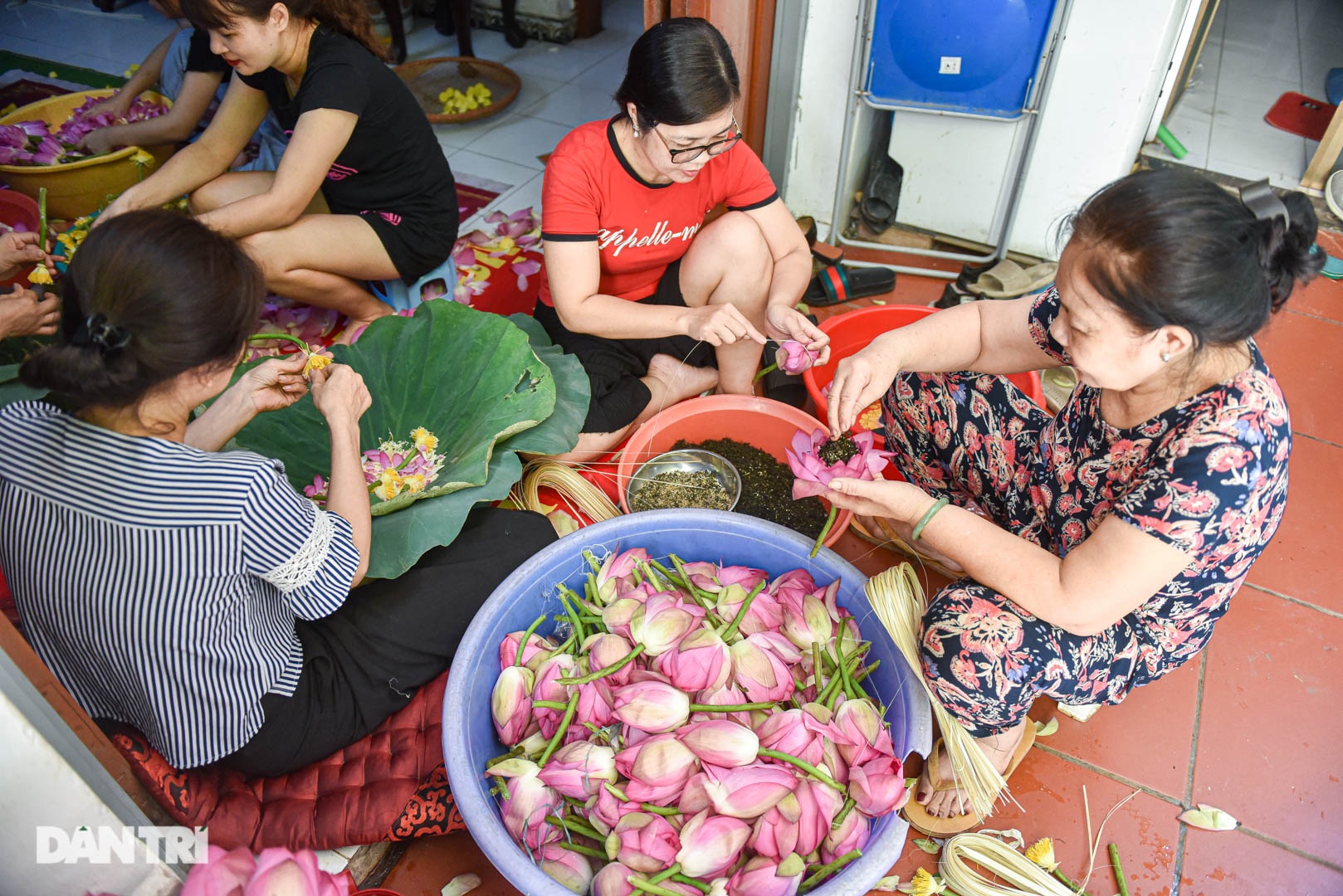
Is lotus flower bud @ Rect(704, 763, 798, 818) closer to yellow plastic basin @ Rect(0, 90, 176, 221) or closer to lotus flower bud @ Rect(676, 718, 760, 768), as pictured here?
lotus flower bud @ Rect(676, 718, 760, 768)

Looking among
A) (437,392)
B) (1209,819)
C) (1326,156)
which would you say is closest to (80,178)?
(437,392)

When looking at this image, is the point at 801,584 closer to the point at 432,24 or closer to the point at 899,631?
the point at 899,631

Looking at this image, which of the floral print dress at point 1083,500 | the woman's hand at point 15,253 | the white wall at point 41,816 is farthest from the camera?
the woman's hand at point 15,253

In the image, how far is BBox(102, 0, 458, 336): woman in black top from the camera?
1932 millimetres

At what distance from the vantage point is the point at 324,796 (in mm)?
1374

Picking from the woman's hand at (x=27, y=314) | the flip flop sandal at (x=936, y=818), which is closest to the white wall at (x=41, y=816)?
the woman's hand at (x=27, y=314)

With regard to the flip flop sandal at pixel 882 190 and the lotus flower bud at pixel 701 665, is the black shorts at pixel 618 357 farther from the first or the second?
the flip flop sandal at pixel 882 190

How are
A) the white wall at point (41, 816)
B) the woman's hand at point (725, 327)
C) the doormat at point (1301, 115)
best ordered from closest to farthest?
the white wall at point (41, 816) < the woman's hand at point (725, 327) < the doormat at point (1301, 115)

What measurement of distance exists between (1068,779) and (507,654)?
1.08 m

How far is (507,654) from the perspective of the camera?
138 centimetres

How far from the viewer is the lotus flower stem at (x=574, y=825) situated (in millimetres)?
A: 1212

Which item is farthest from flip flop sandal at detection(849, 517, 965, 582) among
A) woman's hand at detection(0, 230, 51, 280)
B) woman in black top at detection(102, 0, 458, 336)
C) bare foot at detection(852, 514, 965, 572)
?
woman's hand at detection(0, 230, 51, 280)

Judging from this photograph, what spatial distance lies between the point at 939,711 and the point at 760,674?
31 centimetres

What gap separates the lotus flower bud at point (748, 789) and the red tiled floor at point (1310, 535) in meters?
1.34
